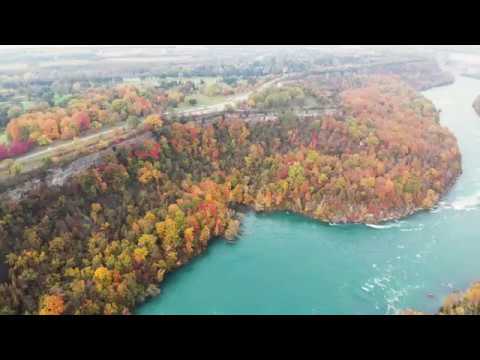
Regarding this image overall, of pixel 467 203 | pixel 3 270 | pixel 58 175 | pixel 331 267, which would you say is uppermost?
pixel 58 175

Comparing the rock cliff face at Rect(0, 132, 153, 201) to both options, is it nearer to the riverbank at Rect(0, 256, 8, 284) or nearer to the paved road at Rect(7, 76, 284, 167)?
the paved road at Rect(7, 76, 284, 167)

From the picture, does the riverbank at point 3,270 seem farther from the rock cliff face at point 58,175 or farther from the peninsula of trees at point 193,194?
the rock cliff face at point 58,175

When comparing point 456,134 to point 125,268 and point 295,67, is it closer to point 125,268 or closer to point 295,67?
point 295,67

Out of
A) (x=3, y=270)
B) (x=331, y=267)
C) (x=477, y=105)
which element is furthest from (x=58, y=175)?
(x=477, y=105)

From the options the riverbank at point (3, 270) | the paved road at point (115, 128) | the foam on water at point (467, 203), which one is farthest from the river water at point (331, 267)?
the paved road at point (115, 128)

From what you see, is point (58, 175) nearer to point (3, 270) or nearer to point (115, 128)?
point (3, 270)

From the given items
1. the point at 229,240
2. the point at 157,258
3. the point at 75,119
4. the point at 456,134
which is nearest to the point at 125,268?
the point at 157,258
